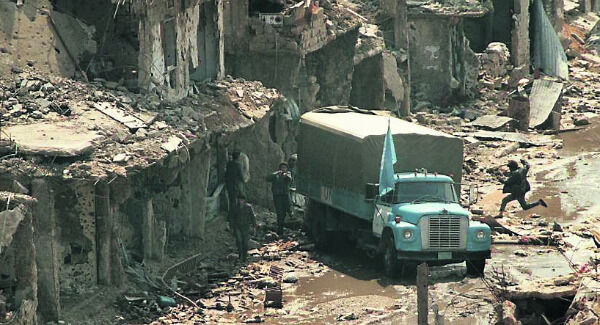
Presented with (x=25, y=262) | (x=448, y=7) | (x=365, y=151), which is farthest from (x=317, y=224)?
(x=448, y=7)

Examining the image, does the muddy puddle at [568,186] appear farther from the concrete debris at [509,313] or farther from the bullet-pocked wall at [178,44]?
the concrete debris at [509,313]

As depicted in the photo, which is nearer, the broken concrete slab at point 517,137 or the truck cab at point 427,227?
the truck cab at point 427,227

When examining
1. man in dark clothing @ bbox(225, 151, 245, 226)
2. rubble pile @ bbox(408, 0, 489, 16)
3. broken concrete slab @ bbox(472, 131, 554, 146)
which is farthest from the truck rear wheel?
rubble pile @ bbox(408, 0, 489, 16)

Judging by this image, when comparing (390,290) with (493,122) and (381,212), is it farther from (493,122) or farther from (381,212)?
(493,122)

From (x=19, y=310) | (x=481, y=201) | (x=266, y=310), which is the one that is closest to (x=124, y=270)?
(x=266, y=310)

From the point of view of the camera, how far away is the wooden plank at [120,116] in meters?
26.8

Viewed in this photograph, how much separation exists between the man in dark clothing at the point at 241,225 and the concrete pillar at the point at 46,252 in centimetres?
553

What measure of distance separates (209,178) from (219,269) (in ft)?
11.5

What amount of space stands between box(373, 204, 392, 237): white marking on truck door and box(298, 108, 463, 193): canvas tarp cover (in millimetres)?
691

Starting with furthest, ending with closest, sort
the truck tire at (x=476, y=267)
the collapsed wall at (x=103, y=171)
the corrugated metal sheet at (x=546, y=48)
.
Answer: the corrugated metal sheet at (x=546, y=48), the truck tire at (x=476, y=267), the collapsed wall at (x=103, y=171)

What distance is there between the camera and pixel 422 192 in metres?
28.3

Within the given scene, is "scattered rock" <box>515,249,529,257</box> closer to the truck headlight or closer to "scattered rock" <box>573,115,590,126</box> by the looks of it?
the truck headlight

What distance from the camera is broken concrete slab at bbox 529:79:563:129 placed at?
45.2m

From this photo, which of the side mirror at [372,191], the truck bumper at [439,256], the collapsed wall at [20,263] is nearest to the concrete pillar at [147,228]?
the side mirror at [372,191]
